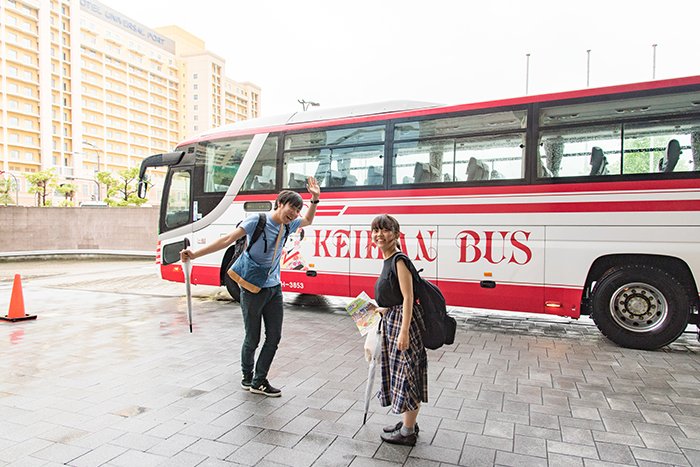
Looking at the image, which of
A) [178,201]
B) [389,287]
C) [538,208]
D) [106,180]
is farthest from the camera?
[106,180]

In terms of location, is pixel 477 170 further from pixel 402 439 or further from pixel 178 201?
pixel 178 201

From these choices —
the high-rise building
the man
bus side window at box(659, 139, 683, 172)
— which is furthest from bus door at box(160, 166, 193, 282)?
the high-rise building

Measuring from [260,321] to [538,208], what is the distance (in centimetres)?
448

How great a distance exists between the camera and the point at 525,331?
7.44m

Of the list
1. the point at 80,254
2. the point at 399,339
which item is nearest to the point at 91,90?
the point at 80,254

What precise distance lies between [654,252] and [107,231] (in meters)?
24.4

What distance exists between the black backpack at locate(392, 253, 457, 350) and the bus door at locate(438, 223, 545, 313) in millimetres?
3986

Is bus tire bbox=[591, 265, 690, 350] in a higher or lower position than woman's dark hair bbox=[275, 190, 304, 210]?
lower

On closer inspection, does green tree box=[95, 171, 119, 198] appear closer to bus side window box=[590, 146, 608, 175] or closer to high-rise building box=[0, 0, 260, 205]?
high-rise building box=[0, 0, 260, 205]

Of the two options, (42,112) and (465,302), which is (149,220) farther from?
(42,112)

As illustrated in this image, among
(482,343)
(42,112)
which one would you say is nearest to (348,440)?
(482,343)

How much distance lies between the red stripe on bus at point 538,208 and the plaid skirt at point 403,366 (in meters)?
4.20

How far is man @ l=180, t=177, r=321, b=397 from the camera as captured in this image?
163 inches

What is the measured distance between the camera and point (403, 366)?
10.9 feet
